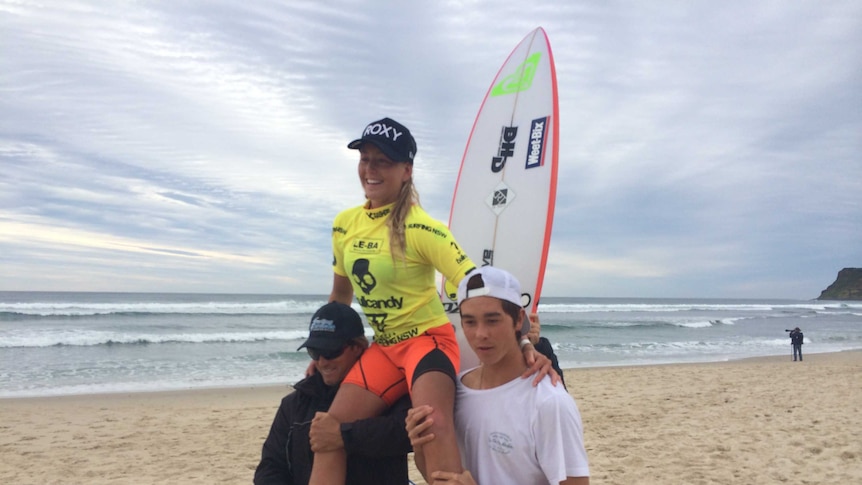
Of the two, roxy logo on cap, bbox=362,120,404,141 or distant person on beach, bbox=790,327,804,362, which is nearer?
roxy logo on cap, bbox=362,120,404,141

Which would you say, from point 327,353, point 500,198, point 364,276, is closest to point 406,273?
point 364,276

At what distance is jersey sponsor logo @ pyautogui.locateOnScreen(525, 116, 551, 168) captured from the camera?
12.0ft

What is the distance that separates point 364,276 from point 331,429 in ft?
2.02

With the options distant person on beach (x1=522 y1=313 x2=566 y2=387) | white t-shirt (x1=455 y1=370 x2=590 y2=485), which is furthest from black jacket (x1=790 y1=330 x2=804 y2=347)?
white t-shirt (x1=455 y1=370 x2=590 y2=485)

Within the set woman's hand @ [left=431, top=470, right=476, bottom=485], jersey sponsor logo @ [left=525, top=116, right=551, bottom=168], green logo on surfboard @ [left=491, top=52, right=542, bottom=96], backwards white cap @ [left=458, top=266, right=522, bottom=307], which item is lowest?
woman's hand @ [left=431, top=470, right=476, bottom=485]

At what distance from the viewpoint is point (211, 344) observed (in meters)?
18.0

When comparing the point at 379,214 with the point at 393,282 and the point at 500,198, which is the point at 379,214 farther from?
the point at 500,198

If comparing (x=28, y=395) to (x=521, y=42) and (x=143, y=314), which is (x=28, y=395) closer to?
(x=521, y=42)

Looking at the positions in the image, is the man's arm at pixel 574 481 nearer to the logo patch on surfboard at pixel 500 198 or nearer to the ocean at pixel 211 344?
the logo patch on surfboard at pixel 500 198

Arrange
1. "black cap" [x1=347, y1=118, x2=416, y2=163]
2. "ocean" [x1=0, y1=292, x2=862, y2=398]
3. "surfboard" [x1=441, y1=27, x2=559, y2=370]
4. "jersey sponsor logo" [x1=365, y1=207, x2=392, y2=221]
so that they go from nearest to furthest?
"black cap" [x1=347, y1=118, x2=416, y2=163], "jersey sponsor logo" [x1=365, y1=207, x2=392, y2=221], "surfboard" [x1=441, y1=27, x2=559, y2=370], "ocean" [x1=0, y1=292, x2=862, y2=398]

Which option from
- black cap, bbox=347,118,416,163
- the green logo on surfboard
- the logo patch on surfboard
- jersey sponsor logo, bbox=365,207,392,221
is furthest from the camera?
the green logo on surfboard

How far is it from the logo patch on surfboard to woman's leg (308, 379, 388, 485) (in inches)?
75.9

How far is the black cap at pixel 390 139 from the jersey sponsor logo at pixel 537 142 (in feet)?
4.92

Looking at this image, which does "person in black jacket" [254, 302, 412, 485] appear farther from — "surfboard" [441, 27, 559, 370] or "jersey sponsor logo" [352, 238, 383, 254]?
"surfboard" [441, 27, 559, 370]
